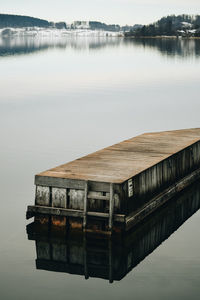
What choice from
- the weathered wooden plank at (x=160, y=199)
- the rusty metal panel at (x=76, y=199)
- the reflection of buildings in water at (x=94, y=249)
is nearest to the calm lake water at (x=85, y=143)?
the reflection of buildings in water at (x=94, y=249)

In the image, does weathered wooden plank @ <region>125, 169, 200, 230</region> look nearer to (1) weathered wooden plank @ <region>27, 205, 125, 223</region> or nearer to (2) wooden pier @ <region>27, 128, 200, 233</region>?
(2) wooden pier @ <region>27, 128, 200, 233</region>

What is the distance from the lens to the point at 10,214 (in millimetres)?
23000

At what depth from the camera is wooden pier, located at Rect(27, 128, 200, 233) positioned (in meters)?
19.8

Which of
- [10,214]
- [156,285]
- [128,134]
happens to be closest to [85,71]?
[128,134]

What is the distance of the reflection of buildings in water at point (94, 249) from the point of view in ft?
61.2

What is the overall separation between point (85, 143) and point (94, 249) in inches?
710

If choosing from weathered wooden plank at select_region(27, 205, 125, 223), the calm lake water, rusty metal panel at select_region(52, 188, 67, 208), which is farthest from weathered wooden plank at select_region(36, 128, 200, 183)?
the calm lake water

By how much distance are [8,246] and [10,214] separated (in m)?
3.19

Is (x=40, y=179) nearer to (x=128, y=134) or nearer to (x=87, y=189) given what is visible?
(x=87, y=189)

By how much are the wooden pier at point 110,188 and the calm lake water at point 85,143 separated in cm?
94

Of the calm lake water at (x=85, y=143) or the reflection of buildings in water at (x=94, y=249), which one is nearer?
the calm lake water at (x=85, y=143)

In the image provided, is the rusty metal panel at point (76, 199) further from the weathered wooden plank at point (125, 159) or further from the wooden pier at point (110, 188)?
the weathered wooden plank at point (125, 159)

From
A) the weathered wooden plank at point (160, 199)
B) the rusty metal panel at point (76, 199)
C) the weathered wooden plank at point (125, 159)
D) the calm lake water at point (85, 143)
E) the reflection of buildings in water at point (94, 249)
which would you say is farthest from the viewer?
the weathered wooden plank at point (125, 159)

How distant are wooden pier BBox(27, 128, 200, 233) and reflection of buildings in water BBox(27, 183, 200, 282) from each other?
1.51 feet
